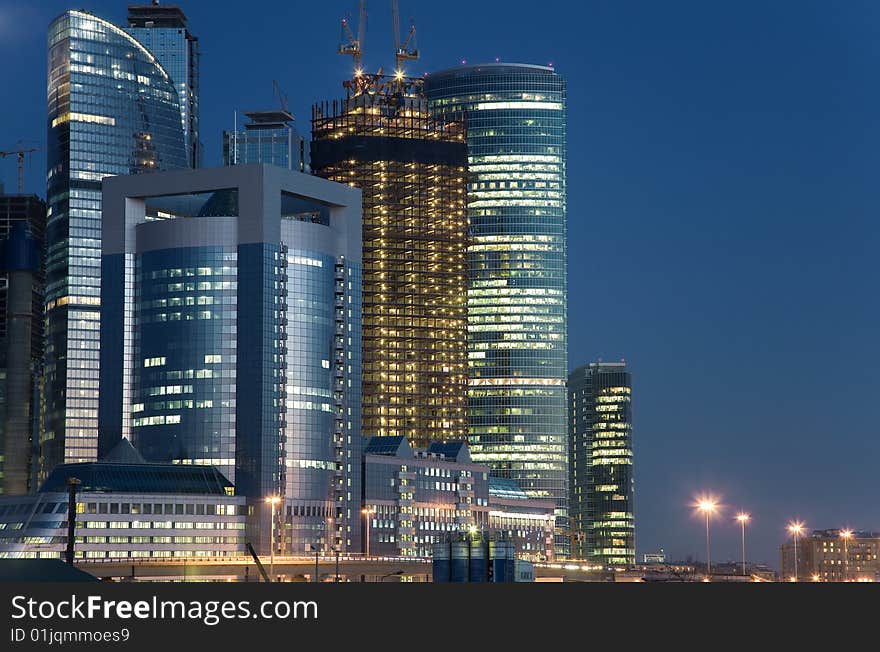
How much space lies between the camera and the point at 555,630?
256 feet

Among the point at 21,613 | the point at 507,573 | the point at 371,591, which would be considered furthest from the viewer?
the point at 507,573

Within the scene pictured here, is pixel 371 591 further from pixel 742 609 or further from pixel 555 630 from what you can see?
pixel 742 609

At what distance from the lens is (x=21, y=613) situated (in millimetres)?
72438

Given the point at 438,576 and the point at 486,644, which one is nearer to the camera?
the point at 486,644

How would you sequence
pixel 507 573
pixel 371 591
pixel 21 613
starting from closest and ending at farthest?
pixel 21 613 → pixel 371 591 → pixel 507 573

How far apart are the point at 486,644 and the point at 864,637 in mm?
17013

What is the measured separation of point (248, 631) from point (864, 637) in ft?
90.4

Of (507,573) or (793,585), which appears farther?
(507,573)

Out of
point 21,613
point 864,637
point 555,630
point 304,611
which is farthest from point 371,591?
point 864,637

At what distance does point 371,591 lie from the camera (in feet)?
253

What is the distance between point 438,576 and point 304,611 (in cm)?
9104

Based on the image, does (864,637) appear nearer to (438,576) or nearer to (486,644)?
(486,644)

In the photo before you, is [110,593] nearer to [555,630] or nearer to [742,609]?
[555,630]

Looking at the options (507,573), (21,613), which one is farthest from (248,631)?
(507,573)
